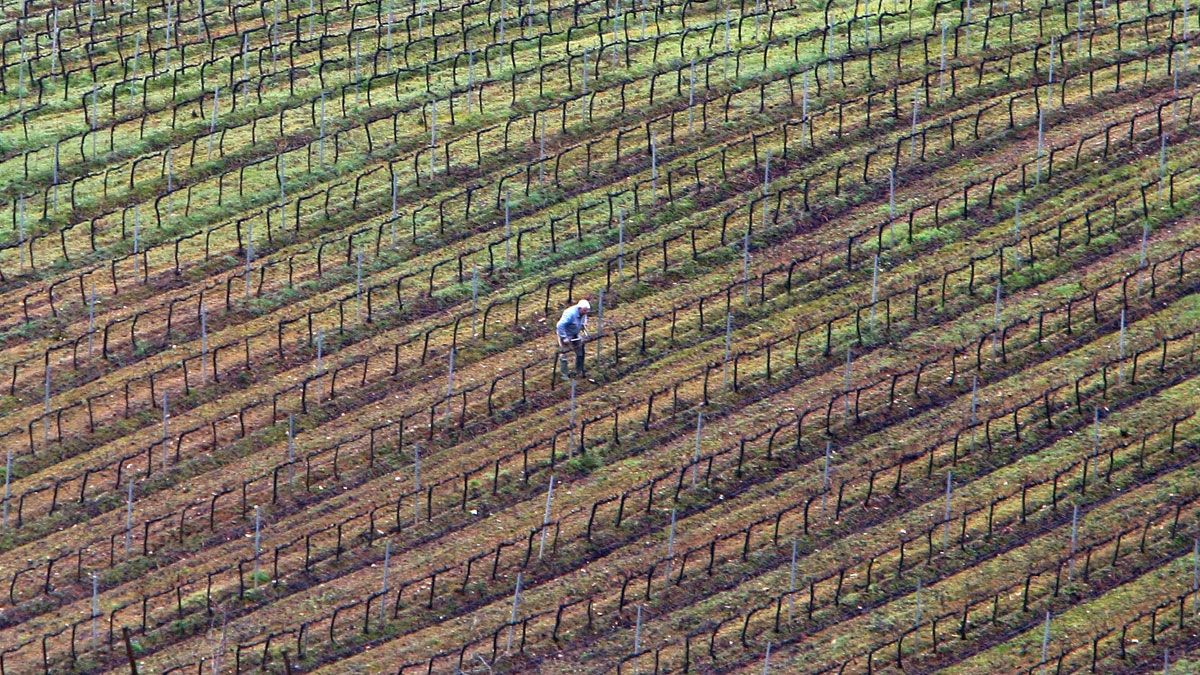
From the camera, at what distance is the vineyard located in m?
50.7

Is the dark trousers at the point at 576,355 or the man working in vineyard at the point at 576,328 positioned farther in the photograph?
the dark trousers at the point at 576,355

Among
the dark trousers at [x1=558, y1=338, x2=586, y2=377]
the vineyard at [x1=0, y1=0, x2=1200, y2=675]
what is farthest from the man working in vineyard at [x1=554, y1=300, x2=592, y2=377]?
the vineyard at [x1=0, y1=0, x2=1200, y2=675]

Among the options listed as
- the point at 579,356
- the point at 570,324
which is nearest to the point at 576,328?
the point at 570,324

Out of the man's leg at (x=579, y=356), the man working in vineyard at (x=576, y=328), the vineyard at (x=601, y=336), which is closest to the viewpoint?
the vineyard at (x=601, y=336)

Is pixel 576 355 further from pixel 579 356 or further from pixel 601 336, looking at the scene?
pixel 601 336

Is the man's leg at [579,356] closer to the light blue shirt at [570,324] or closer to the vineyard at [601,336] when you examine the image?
the light blue shirt at [570,324]

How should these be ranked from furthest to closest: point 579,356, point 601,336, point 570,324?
point 601,336, point 579,356, point 570,324

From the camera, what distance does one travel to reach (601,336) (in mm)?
58312

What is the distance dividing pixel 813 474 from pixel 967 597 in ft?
14.9

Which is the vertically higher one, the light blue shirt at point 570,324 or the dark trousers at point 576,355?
the light blue shirt at point 570,324

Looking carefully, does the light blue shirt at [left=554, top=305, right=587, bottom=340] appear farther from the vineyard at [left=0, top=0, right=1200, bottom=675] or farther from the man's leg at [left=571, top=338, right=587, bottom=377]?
the vineyard at [left=0, top=0, right=1200, bottom=675]

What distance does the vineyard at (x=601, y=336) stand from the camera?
50656 mm

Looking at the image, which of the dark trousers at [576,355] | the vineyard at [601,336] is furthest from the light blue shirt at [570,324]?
the vineyard at [601,336]

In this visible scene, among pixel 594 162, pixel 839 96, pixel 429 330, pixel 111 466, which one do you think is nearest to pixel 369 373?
pixel 429 330
